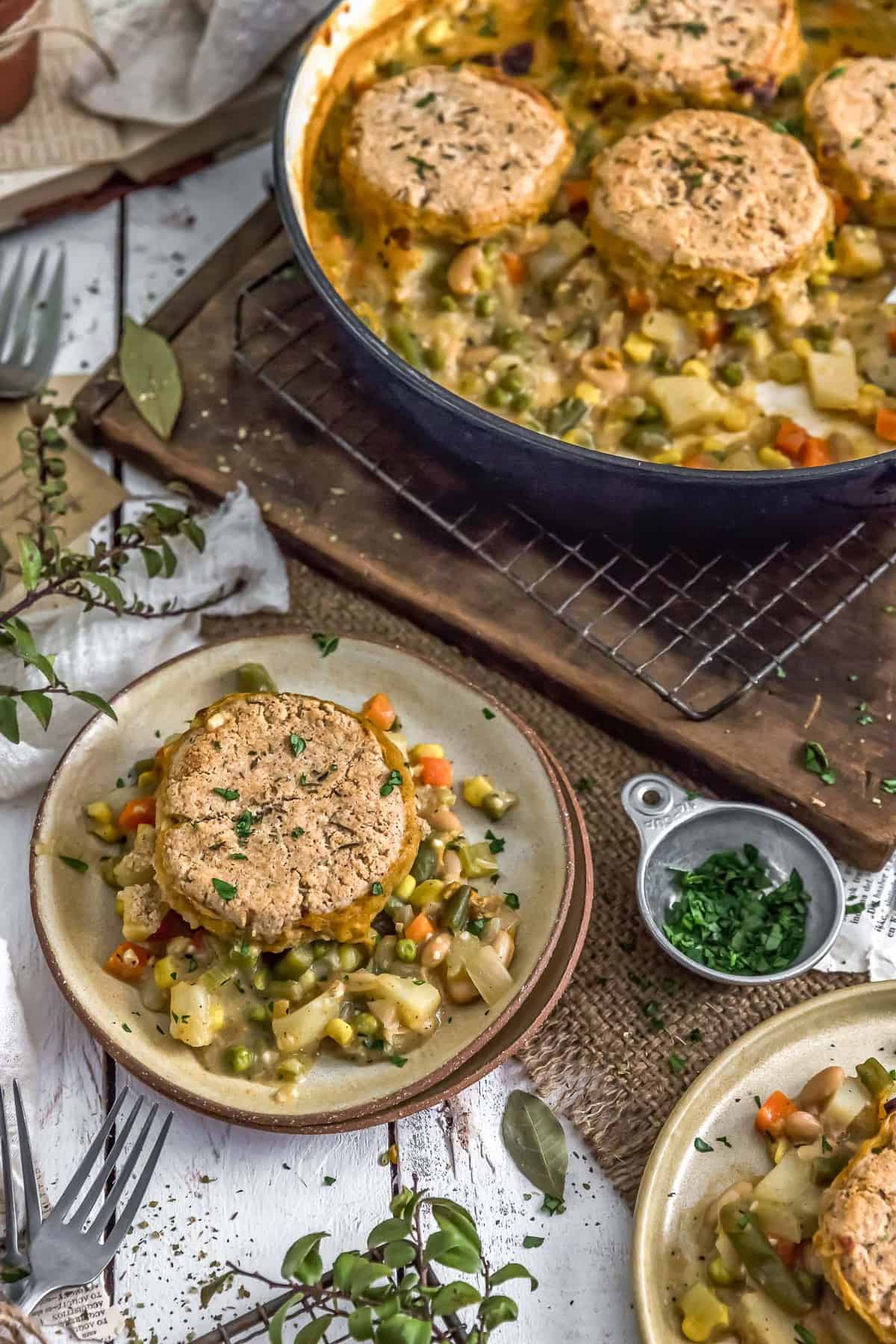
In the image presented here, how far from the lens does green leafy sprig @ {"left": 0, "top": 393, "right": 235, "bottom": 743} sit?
350cm

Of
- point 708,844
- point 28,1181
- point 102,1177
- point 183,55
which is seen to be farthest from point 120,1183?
point 183,55

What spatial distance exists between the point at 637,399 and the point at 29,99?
2.37m

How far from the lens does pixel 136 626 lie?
4.11m

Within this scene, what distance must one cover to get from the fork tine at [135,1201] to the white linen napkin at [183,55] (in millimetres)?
3342

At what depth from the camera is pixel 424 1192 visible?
3.45m

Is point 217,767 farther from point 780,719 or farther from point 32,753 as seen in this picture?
point 780,719

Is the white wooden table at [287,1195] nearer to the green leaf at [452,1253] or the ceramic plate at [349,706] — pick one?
the ceramic plate at [349,706]

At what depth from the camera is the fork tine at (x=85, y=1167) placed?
10.6 feet

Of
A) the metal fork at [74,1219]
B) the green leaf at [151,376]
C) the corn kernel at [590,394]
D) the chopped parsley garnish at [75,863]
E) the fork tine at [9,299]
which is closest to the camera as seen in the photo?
the metal fork at [74,1219]

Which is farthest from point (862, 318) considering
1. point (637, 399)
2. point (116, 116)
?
point (116, 116)

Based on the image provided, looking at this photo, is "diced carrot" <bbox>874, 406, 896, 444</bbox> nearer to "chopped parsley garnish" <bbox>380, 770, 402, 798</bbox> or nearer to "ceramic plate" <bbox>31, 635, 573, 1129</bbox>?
"ceramic plate" <bbox>31, 635, 573, 1129</bbox>

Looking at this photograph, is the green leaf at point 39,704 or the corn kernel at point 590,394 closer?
the green leaf at point 39,704

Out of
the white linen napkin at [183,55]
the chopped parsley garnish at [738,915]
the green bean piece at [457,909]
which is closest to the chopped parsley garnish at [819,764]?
the chopped parsley garnish at [738,915]

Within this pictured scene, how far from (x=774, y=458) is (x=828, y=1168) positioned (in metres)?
1.95
